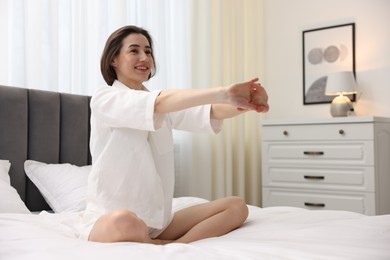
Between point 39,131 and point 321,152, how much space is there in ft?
6.17

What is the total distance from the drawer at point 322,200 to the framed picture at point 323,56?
3.00ft

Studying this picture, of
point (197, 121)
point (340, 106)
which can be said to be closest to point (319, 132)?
point (340, 106)

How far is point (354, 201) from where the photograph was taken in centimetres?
303

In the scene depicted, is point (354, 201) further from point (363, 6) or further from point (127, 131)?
point (127, 131)

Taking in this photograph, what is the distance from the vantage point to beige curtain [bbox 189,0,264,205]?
11.7 ft

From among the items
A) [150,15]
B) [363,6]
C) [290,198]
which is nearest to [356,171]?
[290,198]

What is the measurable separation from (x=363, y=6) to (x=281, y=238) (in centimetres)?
290

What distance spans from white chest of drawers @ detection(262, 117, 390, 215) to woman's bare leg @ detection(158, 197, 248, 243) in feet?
5.43

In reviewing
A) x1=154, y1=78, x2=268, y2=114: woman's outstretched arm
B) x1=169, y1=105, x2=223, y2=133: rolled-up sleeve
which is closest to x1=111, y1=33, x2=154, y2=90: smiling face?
x1=169, y1=105, x2=223, y2=133: rolled-up sleeve

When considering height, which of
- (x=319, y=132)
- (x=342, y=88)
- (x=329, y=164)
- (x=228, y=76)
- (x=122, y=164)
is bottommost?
(x=329, y=164)

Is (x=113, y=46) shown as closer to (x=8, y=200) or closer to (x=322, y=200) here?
(x=8, y=200)

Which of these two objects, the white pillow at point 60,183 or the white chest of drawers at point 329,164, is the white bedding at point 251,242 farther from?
the white chest of drawers at point 329,164

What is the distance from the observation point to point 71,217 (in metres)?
1.86

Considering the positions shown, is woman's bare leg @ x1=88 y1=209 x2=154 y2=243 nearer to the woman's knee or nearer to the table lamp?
the woman's knee
